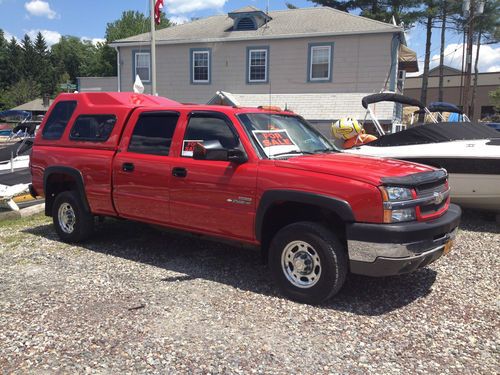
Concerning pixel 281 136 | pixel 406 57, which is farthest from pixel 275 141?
pixel 406 57

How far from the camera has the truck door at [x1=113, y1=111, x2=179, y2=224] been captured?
17.2 feet

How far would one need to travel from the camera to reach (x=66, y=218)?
253 inches

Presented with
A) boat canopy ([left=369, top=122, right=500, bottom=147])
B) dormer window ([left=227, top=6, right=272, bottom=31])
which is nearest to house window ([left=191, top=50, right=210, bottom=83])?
dormer window ([left=227, top=6, right=272, bottom=31])

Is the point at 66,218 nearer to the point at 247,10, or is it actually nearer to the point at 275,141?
the point at 275,141

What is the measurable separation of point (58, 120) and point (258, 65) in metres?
15.5

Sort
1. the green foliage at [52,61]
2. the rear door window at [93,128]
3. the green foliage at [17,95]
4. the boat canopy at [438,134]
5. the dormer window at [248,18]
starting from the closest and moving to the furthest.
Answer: the rear door window at [93,128]
the boat canopy at [438,134]
the dormer window at [248,18]
the green foliage at [52,61]
the green foliage at [17,95]

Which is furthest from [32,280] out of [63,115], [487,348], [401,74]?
[401,74]

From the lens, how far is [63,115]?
649 cm

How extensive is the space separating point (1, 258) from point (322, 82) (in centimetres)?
1637

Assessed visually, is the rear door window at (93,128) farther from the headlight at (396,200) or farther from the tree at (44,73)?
the tree at (44,73)

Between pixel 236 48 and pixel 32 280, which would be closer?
pixel 32 280

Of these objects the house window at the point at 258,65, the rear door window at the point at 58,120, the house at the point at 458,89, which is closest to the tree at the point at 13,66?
the house at the point at 458,89

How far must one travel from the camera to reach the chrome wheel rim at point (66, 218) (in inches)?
249

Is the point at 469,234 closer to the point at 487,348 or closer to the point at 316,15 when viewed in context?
the point at 487,348
